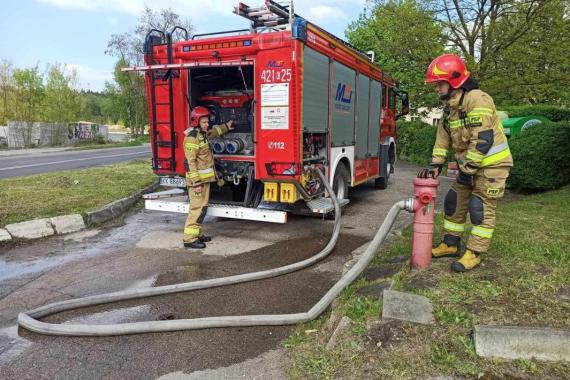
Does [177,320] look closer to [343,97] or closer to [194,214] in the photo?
[194,214]

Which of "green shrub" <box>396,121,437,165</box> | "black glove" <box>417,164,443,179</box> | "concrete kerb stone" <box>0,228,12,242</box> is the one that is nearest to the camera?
"black glove" <box>417,164,443,179</box>

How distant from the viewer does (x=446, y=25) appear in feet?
47.0

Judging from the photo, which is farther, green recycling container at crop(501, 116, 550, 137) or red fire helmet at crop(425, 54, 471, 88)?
green recycling container at crop(501, 116, 550, 137)

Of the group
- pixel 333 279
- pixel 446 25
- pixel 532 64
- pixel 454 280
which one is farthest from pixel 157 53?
pixel 446 25

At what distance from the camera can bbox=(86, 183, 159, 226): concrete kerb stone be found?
272 inches

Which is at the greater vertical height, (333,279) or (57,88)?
(57,88)

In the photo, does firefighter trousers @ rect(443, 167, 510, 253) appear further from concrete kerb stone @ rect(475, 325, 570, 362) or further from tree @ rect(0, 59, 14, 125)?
tree @ rect(0, 59, 14, 125)

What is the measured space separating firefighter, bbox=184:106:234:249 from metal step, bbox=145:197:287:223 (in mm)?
239

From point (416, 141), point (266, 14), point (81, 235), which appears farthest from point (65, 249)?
point (416, 141)

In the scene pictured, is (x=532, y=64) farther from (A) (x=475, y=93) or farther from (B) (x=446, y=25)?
(A) (x=475, y=93)

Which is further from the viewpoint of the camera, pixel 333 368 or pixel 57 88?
pixel 57 88

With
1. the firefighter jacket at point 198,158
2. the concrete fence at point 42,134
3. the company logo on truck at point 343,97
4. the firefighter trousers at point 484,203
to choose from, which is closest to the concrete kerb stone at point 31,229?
the firefighter jacket at point 198,158

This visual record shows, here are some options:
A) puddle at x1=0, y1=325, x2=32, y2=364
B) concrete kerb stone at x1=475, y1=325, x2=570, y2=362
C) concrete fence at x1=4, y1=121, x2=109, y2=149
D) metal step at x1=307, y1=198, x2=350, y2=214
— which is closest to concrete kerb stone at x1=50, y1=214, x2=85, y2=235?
puddle at x1=0, y1=325, x2=32, y2=364

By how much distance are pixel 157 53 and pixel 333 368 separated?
16.9ft
